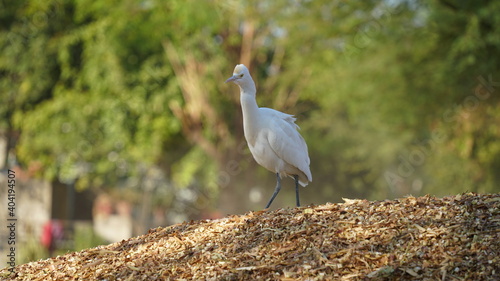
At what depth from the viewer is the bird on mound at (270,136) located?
779cm

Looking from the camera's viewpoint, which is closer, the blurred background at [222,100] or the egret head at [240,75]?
the egret head at [240,75]

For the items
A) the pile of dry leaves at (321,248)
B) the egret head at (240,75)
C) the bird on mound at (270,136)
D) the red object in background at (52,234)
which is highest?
the red object in background at (52,234)

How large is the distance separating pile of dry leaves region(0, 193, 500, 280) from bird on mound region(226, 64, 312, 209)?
3.49ft

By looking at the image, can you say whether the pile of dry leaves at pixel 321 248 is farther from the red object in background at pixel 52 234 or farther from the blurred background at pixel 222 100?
the red object in background at pixel 52 234

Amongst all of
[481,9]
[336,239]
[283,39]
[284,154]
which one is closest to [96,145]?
[283,39]

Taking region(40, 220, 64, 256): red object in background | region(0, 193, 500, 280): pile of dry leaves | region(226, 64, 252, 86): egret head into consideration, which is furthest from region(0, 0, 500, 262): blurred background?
region(0, 193, 500, 280): pile of dry leaves

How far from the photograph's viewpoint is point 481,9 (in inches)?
633

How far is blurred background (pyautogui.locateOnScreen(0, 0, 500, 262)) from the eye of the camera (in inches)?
704

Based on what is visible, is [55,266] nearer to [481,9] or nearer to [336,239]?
[336,239]

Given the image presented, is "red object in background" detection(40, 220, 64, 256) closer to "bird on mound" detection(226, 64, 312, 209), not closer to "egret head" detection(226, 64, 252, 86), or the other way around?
"bird on mound" detection(226, 64, 312, 209)

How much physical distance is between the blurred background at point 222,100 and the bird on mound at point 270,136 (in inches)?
341

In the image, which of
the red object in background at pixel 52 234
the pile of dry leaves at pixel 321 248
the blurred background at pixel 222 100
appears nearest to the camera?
the pile of dry leaves at pixel 321 248

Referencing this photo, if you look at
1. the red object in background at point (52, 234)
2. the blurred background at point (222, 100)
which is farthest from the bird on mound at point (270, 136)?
the red object in background at point (52, 234)

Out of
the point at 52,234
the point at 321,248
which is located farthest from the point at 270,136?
the point at 52,234
